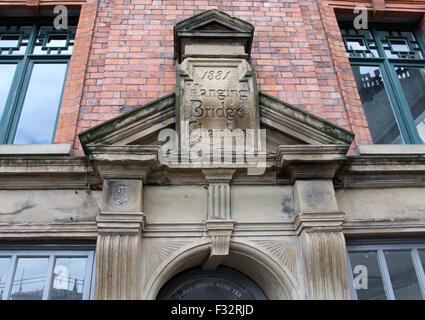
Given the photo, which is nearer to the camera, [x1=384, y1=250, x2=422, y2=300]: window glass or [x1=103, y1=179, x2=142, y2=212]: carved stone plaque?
[x1=103, y1=179, x2=142, y2=212]: carved stone plaque

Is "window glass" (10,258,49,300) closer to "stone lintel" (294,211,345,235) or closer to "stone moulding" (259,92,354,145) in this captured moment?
"stone lintel" (294,211,345,235)

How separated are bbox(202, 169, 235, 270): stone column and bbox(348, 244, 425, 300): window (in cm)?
128

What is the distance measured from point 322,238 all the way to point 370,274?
0.74 metres

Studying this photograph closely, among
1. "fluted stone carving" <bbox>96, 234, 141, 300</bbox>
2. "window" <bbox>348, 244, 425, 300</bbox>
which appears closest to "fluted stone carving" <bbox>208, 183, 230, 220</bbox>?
"fluted stone carving" <bbox>96, 234, 141, 300</bbox>

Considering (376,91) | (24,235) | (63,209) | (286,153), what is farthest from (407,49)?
(24,235)

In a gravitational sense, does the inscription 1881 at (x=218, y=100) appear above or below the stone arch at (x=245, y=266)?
above

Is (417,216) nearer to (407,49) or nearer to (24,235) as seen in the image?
(407,49)

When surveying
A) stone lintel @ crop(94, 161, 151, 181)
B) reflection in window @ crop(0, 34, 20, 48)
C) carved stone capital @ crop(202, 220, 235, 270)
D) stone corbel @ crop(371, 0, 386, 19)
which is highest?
stone corbel @ crop(371, 0, 386, 19)

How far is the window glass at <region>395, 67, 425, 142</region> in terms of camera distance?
4.93 meters

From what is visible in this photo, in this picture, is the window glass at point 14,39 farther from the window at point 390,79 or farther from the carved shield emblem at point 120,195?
the window at point 390,79

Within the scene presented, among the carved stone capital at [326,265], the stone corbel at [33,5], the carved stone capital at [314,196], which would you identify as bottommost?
the carved stone capital at [326,265]

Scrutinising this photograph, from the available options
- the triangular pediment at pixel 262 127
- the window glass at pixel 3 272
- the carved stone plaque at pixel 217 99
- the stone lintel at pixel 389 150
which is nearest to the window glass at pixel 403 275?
the stone lintel at pixel 389 150

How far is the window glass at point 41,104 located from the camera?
4423 millimetres

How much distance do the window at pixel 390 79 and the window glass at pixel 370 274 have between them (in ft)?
5.05
